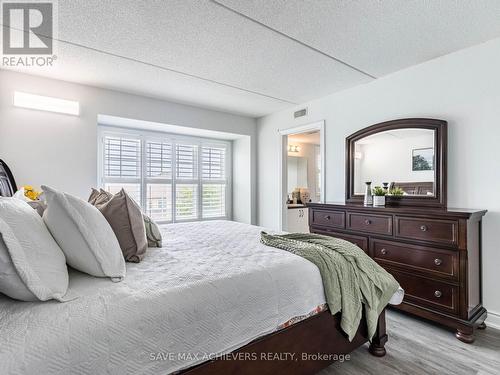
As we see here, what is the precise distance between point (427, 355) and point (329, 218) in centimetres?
155

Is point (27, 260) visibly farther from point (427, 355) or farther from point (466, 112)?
point (466, 112)

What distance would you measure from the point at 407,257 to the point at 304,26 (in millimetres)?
2184

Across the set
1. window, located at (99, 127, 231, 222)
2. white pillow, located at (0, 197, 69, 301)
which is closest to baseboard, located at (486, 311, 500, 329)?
white pillow, located at (0, 197, 69, 301)

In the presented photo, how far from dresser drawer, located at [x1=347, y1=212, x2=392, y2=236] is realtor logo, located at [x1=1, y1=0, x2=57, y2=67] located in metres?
3.13

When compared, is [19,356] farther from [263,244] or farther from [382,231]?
[382,231]

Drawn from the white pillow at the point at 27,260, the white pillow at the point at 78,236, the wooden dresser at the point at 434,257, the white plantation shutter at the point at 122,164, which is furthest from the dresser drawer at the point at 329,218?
the white plantation shutter at the point at 122,164

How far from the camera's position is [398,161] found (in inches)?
121

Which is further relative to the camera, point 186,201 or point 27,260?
point 186,201

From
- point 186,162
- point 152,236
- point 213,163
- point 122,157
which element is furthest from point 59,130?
point 213,163

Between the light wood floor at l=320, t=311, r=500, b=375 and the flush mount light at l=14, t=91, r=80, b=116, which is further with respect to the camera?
the flush mount light at l=14, t=91, r=80, b=116

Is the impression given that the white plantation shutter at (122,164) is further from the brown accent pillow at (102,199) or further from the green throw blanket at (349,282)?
the green throw blanket at (349,282)

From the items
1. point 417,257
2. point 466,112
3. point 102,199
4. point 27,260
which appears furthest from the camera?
point 466,112

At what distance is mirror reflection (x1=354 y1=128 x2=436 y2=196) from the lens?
284 centimetres

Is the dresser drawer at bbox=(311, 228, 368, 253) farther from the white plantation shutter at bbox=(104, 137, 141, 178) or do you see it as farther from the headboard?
the headboard
